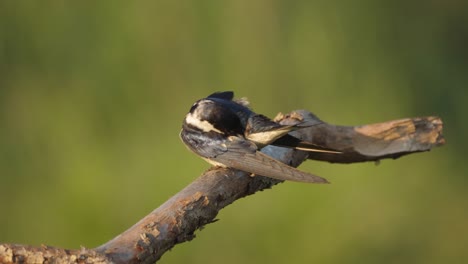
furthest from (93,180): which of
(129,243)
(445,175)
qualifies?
(129,243)

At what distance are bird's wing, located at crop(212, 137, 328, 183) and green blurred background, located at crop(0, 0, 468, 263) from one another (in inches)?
51.5

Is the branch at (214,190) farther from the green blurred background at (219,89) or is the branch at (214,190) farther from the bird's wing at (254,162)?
the green blurred background at (219,89)

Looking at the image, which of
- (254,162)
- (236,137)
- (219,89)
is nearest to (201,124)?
(236,137)

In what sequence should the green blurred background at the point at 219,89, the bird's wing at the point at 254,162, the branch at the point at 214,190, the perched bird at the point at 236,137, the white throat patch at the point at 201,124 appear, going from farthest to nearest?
the green blurred background at the point at 219,89
the white throat patch at the point at 201,124
the perched bird at the point at 236,137
the bird's wing at the point at 254,162
the branch at the point at 214,190

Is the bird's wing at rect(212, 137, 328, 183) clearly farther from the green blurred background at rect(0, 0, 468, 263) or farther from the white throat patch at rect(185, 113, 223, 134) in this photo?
the green blurred background at rect(0, 0, 468, 263)

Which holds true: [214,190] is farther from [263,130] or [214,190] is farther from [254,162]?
[263,130]

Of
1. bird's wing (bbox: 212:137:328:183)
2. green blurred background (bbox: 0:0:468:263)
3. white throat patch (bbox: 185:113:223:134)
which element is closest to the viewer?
bird's wing (bbox: 212:137:328:183)

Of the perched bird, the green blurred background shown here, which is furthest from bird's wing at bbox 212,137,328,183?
the green blurred background

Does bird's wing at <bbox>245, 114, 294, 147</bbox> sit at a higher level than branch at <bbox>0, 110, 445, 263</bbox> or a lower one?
higher

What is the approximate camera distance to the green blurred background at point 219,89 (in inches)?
163

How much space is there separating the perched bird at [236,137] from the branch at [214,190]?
0.07 meters

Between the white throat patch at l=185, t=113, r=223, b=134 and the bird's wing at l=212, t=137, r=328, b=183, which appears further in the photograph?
the white throat patch at l=185, t=113, r=223, b=134

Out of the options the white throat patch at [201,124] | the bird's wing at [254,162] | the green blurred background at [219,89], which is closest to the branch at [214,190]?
the bird's wing at [254,162]

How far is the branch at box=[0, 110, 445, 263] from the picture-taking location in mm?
2016
